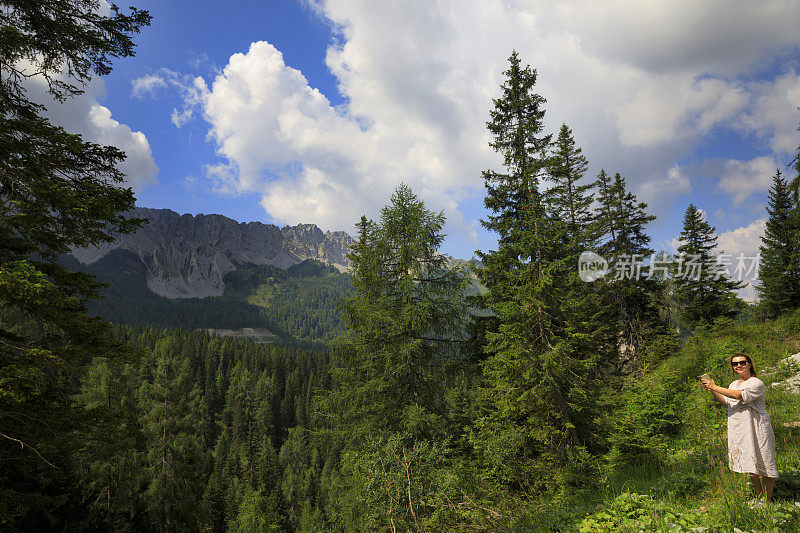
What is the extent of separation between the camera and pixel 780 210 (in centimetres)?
2758

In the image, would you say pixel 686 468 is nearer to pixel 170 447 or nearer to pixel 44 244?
pixel 44 244

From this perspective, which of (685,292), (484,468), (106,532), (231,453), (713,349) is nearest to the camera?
(484,468)

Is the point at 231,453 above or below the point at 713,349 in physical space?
below

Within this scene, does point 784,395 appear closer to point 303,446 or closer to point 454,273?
point 454,273

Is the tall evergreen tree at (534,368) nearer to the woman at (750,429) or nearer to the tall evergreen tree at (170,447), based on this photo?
the woman at (750,429)

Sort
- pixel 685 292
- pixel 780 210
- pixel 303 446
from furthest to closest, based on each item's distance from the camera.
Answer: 1. pixel 303 446
2. pixel 780 210
3. pixel 685 292

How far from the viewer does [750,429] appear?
14.7 feet

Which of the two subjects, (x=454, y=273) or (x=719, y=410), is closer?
(x=719, y=410)

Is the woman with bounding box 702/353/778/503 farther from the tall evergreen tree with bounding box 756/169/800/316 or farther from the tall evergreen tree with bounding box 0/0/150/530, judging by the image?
the tall evergreen tree with bounding box 756/169/800/316

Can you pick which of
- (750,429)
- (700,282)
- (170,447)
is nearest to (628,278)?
(700,282)

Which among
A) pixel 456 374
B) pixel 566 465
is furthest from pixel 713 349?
pixel 456 374

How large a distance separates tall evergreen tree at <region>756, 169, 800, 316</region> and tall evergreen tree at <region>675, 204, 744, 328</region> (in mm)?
3595

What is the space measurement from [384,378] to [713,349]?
14.1m

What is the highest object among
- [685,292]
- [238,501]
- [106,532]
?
[685,292]
